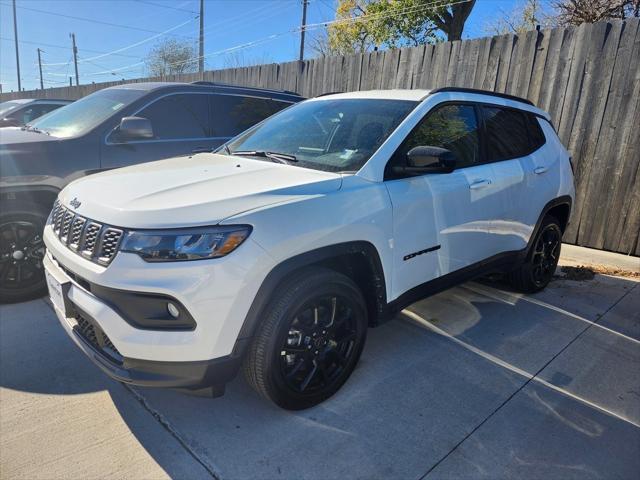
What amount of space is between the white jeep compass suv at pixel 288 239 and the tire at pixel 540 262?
1.74 feet

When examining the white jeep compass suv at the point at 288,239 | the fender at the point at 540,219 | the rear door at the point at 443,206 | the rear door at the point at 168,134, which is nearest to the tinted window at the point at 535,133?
the white jeep compass suv at the point at 288,239

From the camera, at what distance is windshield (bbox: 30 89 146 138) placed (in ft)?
14.6

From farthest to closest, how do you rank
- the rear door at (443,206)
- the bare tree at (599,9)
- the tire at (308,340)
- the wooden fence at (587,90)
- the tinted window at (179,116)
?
the bare tree at (599,9), the wooden fence at (587,90), the tinted window at (179,116), the rear door at (443,206), the tire at (308,340)

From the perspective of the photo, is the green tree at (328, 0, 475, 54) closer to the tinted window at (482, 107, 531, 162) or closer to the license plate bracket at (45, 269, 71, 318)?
the tinted window at (482, 107, 531, 162)

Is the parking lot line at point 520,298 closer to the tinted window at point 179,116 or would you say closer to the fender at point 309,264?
the fender at point 309,264

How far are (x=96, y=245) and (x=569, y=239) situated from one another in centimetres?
599

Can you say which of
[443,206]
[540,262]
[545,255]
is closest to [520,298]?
[540,262]

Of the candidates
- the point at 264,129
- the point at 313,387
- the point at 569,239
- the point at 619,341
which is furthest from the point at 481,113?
the point at 569,239

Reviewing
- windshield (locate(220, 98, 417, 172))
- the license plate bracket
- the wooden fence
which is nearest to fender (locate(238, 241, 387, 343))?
windshield (locate(220, 98, 417, 172))

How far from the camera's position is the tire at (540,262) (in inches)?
171

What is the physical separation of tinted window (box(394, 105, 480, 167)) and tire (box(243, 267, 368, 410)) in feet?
3.20

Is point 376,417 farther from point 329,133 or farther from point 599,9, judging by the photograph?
point 599,9

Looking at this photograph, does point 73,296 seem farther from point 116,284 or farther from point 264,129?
point 264,129

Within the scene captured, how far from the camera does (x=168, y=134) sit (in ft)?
16.1
